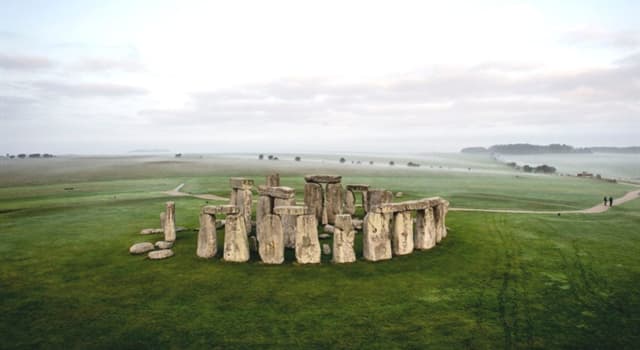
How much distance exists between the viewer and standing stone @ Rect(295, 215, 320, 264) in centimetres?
1253

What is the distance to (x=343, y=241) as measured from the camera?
12.7 metres

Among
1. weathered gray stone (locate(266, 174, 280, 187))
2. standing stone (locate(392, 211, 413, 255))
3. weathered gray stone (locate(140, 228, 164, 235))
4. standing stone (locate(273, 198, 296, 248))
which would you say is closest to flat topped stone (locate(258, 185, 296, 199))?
standing stone (locate(273, 198, 296, 248))

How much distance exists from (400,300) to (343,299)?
4.98ft

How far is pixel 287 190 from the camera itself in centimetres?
Result: 1547

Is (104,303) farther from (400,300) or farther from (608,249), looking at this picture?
(608,249)

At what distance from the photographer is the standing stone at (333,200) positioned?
65.2 feet

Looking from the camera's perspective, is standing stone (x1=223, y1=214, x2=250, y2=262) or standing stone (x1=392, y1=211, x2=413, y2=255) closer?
standing stone (x1=223, y1=214, x2=250, y2=262)

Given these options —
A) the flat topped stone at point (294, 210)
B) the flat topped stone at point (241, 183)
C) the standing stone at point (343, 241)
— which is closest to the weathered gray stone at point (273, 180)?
the flat topped stone at point (241, 183)

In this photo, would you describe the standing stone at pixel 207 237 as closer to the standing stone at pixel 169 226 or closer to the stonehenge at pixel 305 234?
the stonehenge at pixel 305 234

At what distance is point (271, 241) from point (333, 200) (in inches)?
307

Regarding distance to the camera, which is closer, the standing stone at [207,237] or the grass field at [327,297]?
the grass field at [327,297]

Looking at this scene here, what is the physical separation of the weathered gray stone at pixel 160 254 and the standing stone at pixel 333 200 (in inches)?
348

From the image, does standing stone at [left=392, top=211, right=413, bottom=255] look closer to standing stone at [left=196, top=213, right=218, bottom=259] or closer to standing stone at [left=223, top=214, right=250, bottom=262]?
standing stone at [left=223, top=214, right=250, bottom=262]

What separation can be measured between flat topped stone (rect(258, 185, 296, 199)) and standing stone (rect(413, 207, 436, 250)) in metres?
5.30
